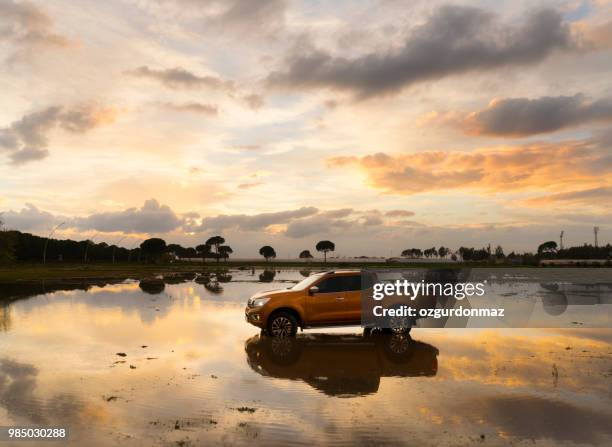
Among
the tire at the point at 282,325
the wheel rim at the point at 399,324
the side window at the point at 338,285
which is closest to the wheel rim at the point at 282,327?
the tire at the point at 282,325

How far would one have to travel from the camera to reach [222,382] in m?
10.2

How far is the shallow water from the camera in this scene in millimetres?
7398

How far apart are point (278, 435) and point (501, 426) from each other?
128 inches

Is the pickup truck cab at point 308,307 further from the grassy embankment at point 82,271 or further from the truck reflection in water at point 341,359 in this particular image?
the grassy embankment at point 82,271

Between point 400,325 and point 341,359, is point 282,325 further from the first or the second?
point 400,325

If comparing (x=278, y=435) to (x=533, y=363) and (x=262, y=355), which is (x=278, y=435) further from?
(x=533, y=363)

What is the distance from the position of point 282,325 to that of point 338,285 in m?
2.06

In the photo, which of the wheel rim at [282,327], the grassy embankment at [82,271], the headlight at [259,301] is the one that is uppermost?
the headlight at [259,301]

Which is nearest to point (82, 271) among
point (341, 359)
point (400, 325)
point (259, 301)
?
point (259, 301)

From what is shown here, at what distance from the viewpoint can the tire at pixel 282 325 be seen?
50.8 feet

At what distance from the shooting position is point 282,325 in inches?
611

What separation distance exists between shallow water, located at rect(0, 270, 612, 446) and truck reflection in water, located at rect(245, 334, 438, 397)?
4 centimetres

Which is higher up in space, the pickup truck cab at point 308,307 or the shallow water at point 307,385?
the pickup truck cab at point 308,307

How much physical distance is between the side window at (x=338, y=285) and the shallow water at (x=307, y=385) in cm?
151
